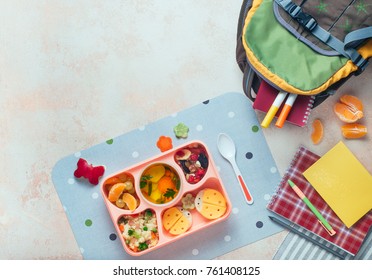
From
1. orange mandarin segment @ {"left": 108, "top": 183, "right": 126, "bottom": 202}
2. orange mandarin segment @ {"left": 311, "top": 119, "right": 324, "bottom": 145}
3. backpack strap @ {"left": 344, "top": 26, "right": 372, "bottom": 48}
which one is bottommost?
orange mandarin segment @ {"left": 311, "top": 119, "right": 324, "bottom": 145}

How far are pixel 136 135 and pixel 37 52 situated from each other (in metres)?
0.26

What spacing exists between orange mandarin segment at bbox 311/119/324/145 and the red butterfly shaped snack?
16.3 inches

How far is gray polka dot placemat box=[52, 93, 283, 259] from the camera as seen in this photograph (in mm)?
1072

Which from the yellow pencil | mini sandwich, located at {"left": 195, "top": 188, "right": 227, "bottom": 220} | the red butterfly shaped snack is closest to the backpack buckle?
the yellow pencil

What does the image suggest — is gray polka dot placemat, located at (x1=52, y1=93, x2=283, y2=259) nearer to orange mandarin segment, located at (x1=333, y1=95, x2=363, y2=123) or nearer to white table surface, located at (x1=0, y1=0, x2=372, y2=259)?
white table surface, located at (x1=0, y1=0, x2=372, y2=259)

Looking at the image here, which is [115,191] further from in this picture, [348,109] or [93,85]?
[348,109]

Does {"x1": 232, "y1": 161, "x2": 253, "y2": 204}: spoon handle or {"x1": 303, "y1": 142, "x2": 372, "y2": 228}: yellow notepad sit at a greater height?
{"x1": 232, "y1": 161, "x2": 253, "y2": 204}: spoon handle

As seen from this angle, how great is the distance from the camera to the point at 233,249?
1.08m

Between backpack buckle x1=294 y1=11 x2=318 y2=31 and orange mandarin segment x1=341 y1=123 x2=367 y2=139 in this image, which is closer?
backpack buckle x1=294 y1=11 x2=318 y2=31

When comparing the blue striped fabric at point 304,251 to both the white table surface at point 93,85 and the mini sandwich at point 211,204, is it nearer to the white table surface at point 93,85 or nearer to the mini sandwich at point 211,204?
the white table surface at point 93,85

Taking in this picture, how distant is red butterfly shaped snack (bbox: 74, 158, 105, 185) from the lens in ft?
3.49

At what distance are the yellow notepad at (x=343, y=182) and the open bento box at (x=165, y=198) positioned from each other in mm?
187
